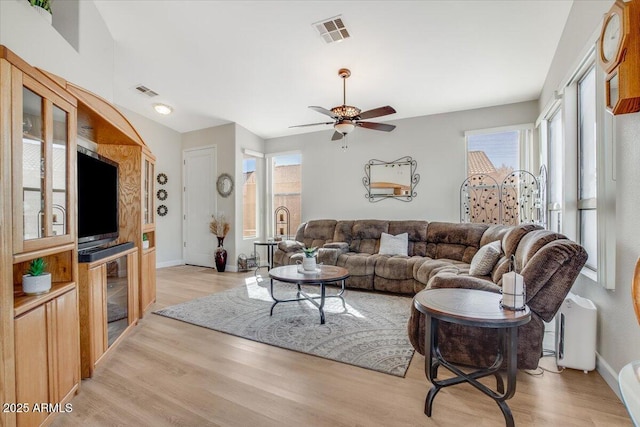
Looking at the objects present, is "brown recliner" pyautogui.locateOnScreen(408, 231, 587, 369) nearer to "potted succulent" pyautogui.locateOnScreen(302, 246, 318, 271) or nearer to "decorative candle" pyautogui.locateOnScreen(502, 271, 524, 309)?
"decorative candle" pyautogui.locateOnScreen(502, 271, 524, 309)

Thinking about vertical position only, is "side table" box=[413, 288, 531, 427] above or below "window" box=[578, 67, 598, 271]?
below

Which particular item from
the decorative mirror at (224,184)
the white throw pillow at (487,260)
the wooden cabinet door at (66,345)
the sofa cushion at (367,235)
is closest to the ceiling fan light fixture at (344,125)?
the white throw pillow at (487,260)

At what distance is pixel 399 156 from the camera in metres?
5.30

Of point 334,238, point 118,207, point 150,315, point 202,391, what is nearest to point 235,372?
point 202,391

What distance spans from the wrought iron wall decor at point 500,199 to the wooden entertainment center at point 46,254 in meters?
4.69

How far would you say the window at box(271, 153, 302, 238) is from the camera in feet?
20.9

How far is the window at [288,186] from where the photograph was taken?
20.9ft

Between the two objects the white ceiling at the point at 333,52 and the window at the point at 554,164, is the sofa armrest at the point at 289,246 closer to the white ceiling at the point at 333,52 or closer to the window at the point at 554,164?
the white ceiling at the point at 333,52

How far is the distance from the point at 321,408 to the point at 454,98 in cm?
442

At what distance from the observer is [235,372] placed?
7.13 feet

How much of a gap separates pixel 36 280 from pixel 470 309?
2.39m

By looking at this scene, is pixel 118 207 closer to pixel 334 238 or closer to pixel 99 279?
pixel 99 279

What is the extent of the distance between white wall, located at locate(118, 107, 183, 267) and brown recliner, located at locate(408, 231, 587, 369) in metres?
5.53

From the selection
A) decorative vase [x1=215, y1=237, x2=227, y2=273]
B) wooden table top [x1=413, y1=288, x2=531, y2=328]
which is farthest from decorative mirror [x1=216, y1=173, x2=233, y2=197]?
wooden table top [x1=413, y1=288, x2=531, y2=328]
